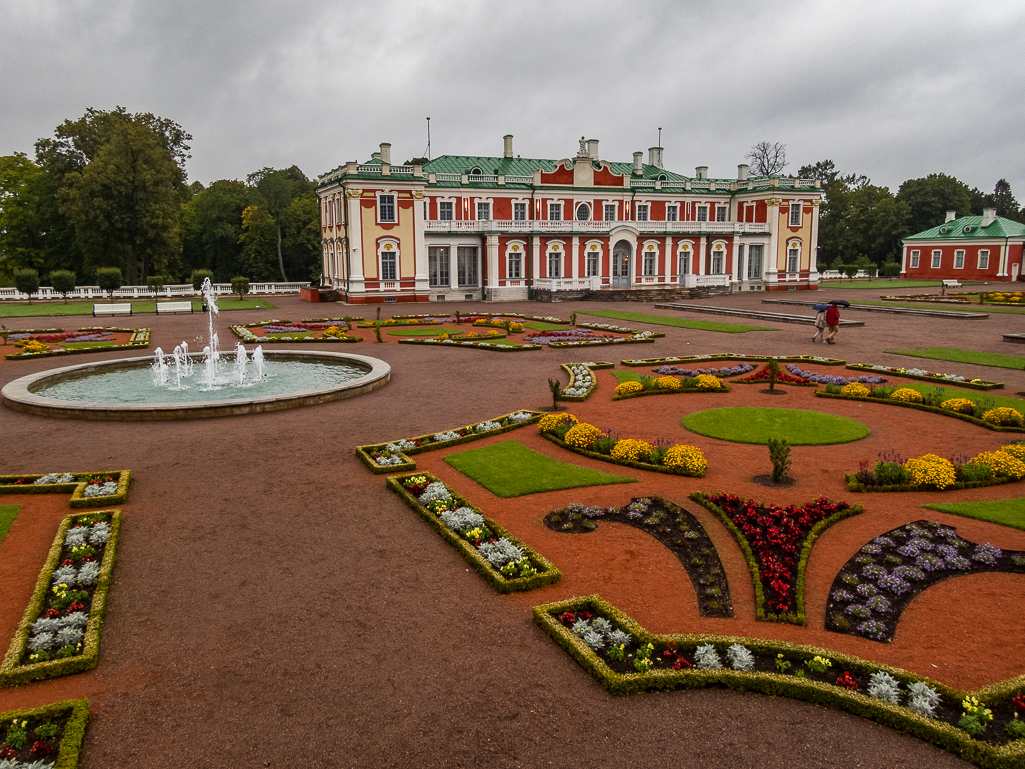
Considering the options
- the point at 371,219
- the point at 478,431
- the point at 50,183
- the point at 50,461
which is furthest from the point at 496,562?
the point at 50,183

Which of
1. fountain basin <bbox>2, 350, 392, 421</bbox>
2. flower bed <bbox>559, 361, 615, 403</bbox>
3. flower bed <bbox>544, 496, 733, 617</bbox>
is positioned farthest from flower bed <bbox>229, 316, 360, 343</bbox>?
flower bed <bbox>544, 496, 733, 617</bbox>

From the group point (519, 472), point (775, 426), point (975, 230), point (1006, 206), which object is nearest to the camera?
point (519, 472)

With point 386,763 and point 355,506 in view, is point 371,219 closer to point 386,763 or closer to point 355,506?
point 355,506

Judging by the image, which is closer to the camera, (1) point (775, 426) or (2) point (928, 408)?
(1) point (775, 426)

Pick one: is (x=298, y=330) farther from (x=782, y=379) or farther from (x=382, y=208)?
(x=782, y=379)

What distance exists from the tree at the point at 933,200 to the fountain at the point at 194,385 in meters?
79.1

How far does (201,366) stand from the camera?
22.0 metres

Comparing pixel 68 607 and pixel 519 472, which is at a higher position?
pixel 519 472

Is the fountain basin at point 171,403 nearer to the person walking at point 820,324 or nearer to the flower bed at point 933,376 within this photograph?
the flower bed at point 933,376

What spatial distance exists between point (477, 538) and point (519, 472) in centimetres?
279

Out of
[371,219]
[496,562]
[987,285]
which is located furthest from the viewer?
[987,285]

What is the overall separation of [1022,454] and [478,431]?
9173 mm

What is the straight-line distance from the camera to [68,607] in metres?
7.06

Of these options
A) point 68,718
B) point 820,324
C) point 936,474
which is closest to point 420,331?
point 820,324
